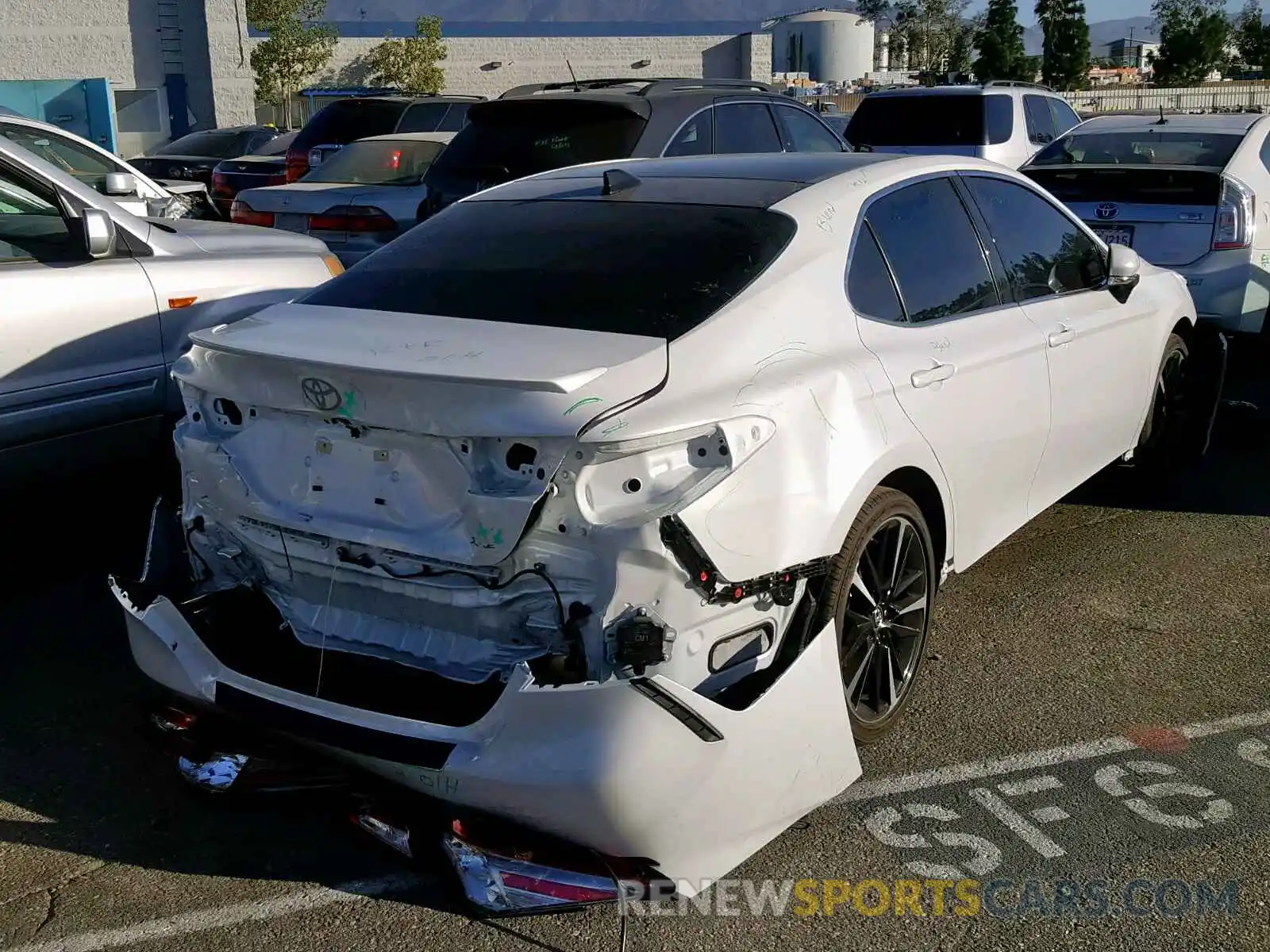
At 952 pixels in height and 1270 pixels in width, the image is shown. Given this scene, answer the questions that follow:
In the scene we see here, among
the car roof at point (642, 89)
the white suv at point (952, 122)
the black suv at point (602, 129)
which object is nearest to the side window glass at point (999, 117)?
the white suv at point (952, 122)

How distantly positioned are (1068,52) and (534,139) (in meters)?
60.4

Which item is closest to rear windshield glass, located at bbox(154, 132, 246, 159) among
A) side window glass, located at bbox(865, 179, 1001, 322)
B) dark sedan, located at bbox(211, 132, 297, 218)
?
dark sedan, located at bbox(211, 132, 297, 218)

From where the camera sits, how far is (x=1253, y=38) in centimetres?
6425

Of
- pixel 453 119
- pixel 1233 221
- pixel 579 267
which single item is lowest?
pixel 1233 221

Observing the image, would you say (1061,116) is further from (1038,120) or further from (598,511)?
(598,511)

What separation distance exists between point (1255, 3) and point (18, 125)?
268ft

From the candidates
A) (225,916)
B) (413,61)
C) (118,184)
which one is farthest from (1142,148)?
(413,61)

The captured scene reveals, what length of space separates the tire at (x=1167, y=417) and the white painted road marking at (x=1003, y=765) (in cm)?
206

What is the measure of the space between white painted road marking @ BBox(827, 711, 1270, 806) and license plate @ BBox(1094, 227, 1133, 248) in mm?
4669

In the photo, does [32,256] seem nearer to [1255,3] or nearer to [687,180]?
[687,180]

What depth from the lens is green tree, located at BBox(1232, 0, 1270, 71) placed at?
5967cm

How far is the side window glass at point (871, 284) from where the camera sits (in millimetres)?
3793

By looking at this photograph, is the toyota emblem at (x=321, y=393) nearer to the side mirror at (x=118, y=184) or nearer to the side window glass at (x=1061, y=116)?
the side mirror at (x=118, y=184)

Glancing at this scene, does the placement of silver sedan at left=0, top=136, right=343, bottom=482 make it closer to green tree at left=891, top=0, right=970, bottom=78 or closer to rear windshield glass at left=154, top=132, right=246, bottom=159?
rear windshield glass at left=154, top=132, right=246, bottom=159
